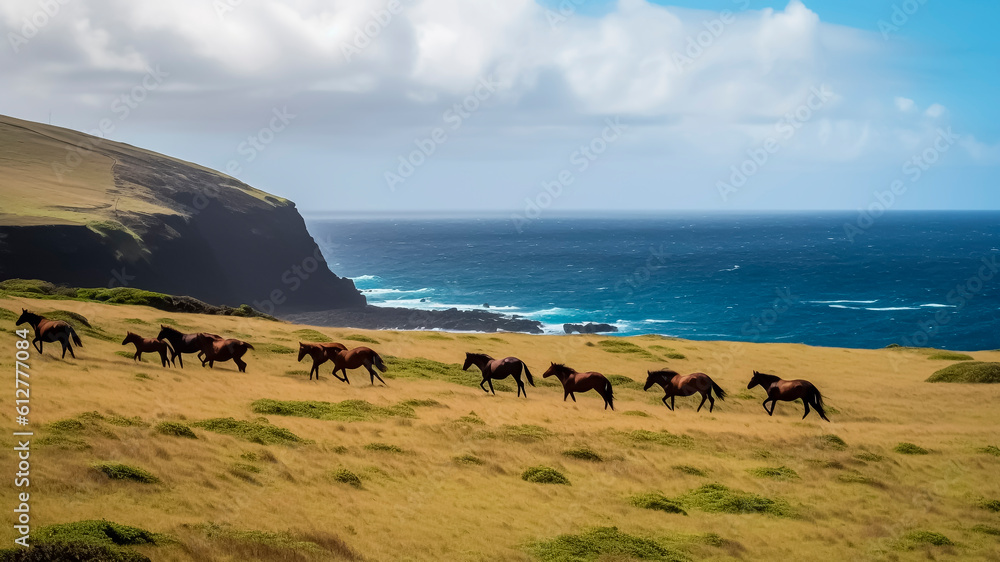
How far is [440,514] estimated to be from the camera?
604 inches

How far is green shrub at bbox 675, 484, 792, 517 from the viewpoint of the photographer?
1759 cm

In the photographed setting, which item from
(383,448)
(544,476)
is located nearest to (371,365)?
(383,448)

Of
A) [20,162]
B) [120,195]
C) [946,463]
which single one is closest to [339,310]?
[120,195]

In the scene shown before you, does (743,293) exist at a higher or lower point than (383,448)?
higher

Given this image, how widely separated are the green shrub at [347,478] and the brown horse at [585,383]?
14416 mm

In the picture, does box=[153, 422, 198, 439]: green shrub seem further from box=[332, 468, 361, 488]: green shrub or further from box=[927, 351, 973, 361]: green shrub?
box=[927, 351, 973, 361]: green shrub

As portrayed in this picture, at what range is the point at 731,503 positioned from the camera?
17.8m

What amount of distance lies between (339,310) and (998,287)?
12582cm

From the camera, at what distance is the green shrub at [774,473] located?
20.6 metres

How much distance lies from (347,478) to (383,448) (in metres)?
3.01

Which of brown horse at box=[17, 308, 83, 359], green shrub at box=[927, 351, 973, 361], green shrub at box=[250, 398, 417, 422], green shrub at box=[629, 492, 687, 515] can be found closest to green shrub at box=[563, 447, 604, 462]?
green shrub at box=[629, 492, 687, 515]

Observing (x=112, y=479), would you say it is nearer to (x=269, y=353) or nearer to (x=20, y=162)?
(x=269, y=353)

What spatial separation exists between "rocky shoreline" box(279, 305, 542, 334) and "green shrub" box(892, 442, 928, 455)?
74.2 m

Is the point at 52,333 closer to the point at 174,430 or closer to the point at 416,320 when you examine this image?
the point at 174,430
